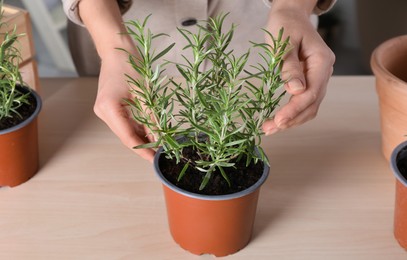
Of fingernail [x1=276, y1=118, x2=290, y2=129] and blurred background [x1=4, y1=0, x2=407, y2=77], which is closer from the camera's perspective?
fingernail [x1=276, y1=118, x2=290, y2=129]

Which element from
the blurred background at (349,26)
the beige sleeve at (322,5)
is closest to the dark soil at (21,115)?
the beige sleeve at (322,5)

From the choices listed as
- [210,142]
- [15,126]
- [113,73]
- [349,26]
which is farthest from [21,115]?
[349,26]

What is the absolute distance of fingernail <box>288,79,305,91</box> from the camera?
0.75m

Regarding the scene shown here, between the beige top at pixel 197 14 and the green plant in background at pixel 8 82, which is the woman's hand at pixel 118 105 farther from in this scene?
the beige top at pixel 197 14

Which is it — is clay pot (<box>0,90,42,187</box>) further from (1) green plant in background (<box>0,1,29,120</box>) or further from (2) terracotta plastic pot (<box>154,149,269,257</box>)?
(2) terracotta plastic pot (<box>154,149,269,257</box>)

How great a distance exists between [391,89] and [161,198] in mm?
382

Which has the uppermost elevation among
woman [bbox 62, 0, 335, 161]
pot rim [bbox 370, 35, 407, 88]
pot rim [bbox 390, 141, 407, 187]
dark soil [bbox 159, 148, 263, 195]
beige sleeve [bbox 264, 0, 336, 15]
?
woman [bbox 62, 0, 335, 161]

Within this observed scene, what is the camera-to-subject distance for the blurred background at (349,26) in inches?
90.6

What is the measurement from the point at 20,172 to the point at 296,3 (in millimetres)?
507

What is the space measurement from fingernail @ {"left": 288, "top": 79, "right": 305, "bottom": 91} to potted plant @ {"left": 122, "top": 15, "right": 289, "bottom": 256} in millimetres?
29

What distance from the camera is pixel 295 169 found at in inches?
37.0

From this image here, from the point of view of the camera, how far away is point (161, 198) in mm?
881

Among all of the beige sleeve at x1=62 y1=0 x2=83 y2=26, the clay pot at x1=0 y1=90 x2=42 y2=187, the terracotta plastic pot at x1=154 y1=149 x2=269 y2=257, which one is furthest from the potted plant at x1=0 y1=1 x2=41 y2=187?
the terracotta plastic pot at x1=154 y1=149 x2=269 y2=257

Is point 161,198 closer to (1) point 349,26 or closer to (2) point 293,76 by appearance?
(2) point 293,76
